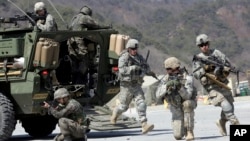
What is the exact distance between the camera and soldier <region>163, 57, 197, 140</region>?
13227 millimetres

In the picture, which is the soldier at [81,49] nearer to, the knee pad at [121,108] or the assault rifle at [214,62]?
the knee pad at [121,108]

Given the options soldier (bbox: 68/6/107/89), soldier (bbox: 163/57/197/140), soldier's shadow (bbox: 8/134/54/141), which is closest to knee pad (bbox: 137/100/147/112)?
soldier (bbox: 68/6/107/89)

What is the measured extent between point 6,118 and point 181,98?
3675 millimetres

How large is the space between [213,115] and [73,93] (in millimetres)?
5881

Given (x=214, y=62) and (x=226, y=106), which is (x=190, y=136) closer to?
(x=226, y=106)

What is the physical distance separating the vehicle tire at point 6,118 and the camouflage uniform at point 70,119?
3505mm

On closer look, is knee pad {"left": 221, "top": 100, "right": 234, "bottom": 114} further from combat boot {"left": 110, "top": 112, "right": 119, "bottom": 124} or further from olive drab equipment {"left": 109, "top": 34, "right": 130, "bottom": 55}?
olive drab equipment {"left": 109, "top": 34, "right": 130, "bottom": 55}

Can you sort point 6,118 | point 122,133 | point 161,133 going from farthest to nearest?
point 122,133 → point 161,133 → point 6,118

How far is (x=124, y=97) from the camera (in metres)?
16.4

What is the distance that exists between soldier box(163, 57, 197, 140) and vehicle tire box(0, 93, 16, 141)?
3.49 meters

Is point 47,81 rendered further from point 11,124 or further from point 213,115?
point 213,115

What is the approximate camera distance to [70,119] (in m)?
12.4

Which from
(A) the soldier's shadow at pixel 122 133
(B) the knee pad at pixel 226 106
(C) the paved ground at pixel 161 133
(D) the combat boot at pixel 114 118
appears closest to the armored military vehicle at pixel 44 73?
(D) the combat boot at pixel 114 118

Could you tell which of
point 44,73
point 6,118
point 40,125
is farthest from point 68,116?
point 40,125
